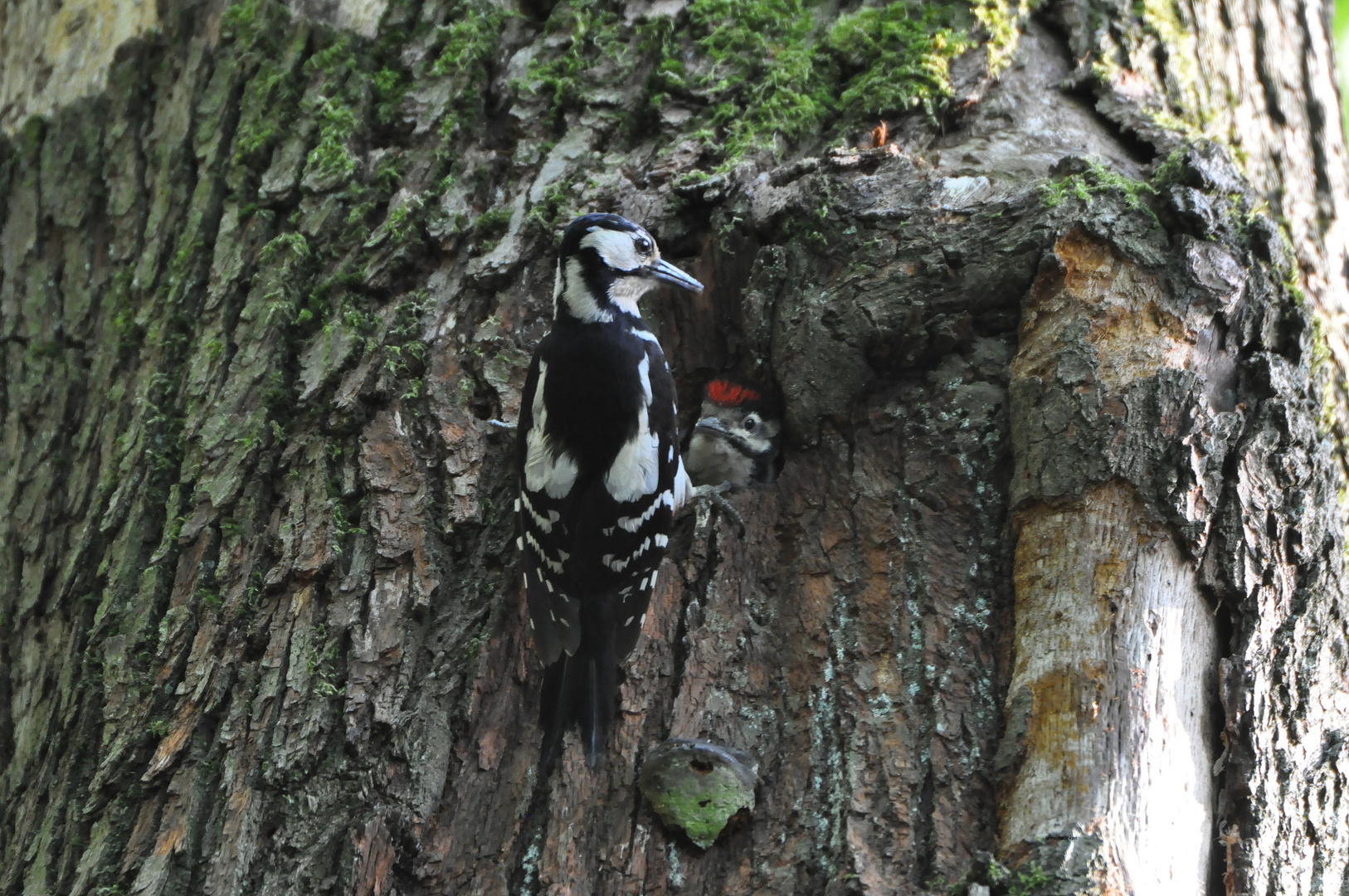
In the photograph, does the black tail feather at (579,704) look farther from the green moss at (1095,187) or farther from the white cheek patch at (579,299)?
the green moss at (1095,187)

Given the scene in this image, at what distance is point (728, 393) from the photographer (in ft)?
9.50

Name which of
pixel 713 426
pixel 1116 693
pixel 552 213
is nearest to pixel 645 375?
pixel 552 213

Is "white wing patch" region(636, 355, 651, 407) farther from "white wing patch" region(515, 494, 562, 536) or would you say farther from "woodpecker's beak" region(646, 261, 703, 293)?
"white wing patch" region(515, 494, 562, 536)

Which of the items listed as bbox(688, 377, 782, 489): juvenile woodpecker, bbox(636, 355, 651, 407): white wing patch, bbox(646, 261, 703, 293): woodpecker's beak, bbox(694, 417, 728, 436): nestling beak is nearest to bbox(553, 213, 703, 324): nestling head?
bbox(646, 261, 703, 293): woodpecker's beak

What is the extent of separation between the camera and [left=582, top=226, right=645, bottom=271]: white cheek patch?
7.51ft

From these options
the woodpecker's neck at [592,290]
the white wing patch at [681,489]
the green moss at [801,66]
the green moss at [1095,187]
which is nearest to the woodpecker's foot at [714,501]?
the white wing patch at [681,489]

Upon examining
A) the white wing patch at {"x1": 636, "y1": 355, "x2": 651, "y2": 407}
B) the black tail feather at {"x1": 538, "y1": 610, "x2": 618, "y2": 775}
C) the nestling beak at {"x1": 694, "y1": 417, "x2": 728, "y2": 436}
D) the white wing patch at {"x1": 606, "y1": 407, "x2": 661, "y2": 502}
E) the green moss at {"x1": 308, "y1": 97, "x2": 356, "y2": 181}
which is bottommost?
the black tail feather at {"x1": 538, "y1": 610, "x2": 618, "y2": 775}

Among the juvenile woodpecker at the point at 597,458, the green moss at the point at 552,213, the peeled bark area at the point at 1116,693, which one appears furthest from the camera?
the green moss at the point at 552,213

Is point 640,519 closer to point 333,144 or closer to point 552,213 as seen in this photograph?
point 552,213

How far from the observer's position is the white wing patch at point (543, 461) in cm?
226

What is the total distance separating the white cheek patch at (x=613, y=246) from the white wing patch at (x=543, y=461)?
0.27 meters

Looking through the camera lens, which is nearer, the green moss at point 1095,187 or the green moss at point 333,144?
the green moss at point 1095,187

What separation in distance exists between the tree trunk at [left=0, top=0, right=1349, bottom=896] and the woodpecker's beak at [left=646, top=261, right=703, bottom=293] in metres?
0.13

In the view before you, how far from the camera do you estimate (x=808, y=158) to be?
2482mm
